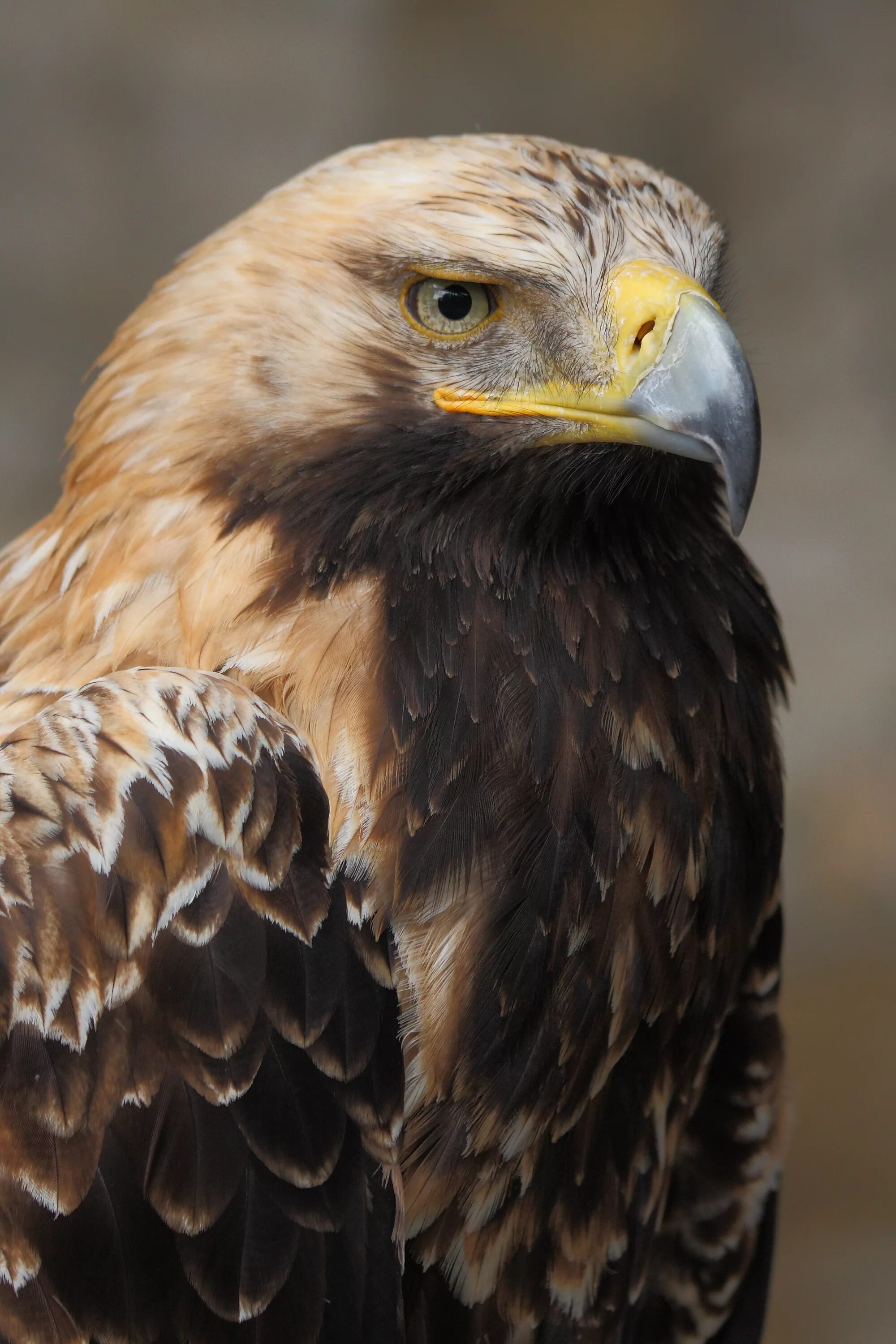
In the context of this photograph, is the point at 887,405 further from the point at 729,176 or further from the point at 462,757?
the point at 462,757

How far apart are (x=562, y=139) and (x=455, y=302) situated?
183 inches

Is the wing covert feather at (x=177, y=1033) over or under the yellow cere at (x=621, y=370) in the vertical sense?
under

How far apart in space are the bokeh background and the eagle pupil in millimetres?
3869

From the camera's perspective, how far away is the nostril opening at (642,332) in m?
1.72

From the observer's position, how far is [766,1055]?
2344 millimetres

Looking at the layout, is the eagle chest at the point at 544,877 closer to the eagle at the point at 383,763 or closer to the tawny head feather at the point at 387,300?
the eagle at the point at 383,763

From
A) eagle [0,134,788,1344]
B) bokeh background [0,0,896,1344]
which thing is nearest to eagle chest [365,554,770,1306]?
eagle [0,134,788,1344]

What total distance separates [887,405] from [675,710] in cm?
459

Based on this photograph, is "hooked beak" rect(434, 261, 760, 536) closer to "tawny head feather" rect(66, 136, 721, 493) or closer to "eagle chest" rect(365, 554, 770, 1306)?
"tawny head feather" rect(66, 136, 721, 493)

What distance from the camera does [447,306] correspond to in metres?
1.78

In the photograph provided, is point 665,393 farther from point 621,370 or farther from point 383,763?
point 383,763

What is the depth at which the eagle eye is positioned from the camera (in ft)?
5.82

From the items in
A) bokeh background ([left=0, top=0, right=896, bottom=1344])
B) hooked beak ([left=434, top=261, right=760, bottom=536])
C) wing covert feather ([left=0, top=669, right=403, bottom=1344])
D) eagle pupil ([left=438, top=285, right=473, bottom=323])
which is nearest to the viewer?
wing covert feather ([left=0, top=669, right=403, bottom=1344])

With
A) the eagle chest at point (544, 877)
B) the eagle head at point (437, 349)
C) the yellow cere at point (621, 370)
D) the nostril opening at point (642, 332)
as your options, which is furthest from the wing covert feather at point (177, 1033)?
the nostril opening at point (642, 332)
